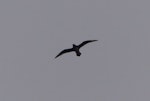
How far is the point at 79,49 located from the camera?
81562 mm
